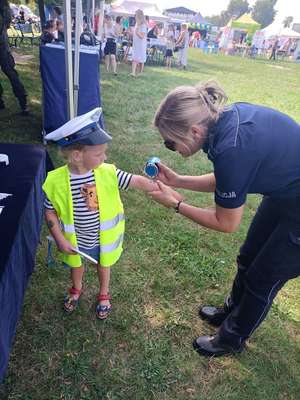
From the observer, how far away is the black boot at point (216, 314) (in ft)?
8.17

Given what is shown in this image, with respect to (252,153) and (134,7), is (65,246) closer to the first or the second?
(252,153)

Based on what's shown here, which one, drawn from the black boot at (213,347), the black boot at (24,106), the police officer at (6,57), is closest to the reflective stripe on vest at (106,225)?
the black boot at (213,347)

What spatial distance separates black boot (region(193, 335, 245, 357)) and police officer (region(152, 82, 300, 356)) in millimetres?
438

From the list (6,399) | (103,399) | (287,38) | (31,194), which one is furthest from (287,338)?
(287,38)

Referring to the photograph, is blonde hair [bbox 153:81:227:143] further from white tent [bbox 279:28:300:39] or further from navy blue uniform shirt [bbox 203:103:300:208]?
white tent [bbox 279:28:300:39]

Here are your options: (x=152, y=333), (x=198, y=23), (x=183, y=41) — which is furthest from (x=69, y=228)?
(x=198, y=23)

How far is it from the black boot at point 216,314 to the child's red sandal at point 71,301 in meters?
0.97

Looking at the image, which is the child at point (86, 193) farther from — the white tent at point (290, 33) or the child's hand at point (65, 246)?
the white tent at point (290, 33)

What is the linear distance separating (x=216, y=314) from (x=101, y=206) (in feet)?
4.23

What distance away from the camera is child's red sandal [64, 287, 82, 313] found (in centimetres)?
243

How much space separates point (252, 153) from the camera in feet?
4.64

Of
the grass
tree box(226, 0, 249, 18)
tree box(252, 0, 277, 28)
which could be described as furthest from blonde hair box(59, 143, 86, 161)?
tree box(226, 0, 249, 18)

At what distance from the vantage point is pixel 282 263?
A: 1742 millimetres

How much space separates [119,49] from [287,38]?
21950 mm
